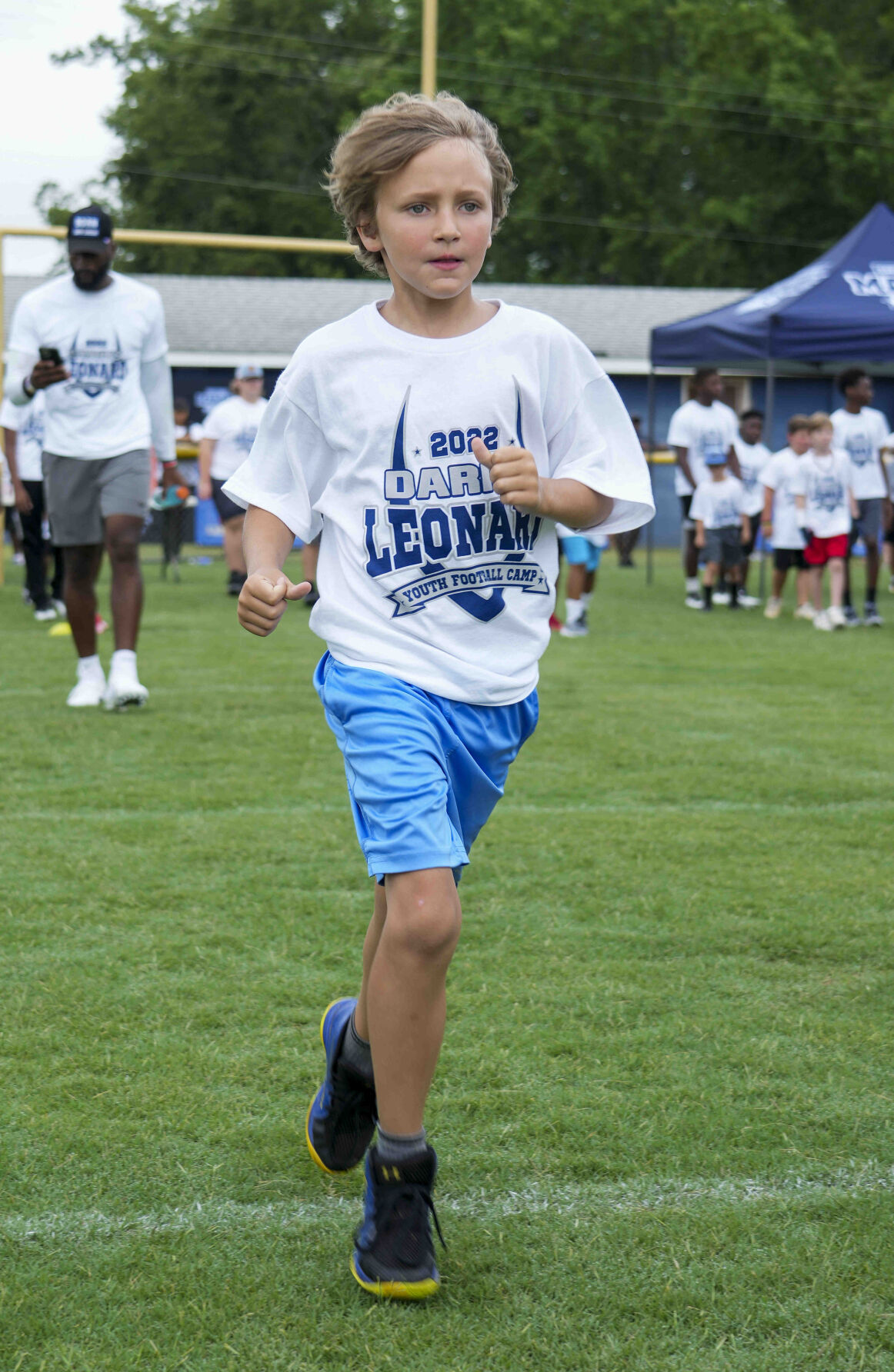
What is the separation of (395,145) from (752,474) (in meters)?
14.7

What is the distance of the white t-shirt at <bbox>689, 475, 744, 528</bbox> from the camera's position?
1494 cm

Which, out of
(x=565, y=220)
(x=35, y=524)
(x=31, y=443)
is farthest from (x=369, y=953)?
(x=565, y=220)

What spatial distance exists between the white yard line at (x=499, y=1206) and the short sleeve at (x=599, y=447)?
1.20m

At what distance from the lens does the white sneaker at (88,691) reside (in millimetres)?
8438

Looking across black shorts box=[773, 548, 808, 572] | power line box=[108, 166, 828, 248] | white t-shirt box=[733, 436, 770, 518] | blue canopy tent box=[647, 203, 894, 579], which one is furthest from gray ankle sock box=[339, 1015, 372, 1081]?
power line box=[108, 166, 828, 248]

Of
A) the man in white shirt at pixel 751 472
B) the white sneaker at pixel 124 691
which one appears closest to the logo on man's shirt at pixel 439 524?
the white sneaker at pixel 124 691

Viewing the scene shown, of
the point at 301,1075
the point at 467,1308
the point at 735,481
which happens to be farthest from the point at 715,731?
the point at 735,481

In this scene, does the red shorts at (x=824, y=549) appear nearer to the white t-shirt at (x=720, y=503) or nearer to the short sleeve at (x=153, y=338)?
the white t-shirt at (x=720, y=503)

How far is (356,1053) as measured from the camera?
2898 mm

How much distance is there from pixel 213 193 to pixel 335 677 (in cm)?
4745

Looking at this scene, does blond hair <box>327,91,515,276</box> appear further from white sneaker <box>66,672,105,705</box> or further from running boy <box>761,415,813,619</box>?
running boy <box>761,415,813,619</box>

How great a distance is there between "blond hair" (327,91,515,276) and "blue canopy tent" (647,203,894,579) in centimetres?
1279

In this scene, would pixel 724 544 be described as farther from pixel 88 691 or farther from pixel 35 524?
pixel 88 691

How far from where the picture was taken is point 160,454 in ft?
25.6
